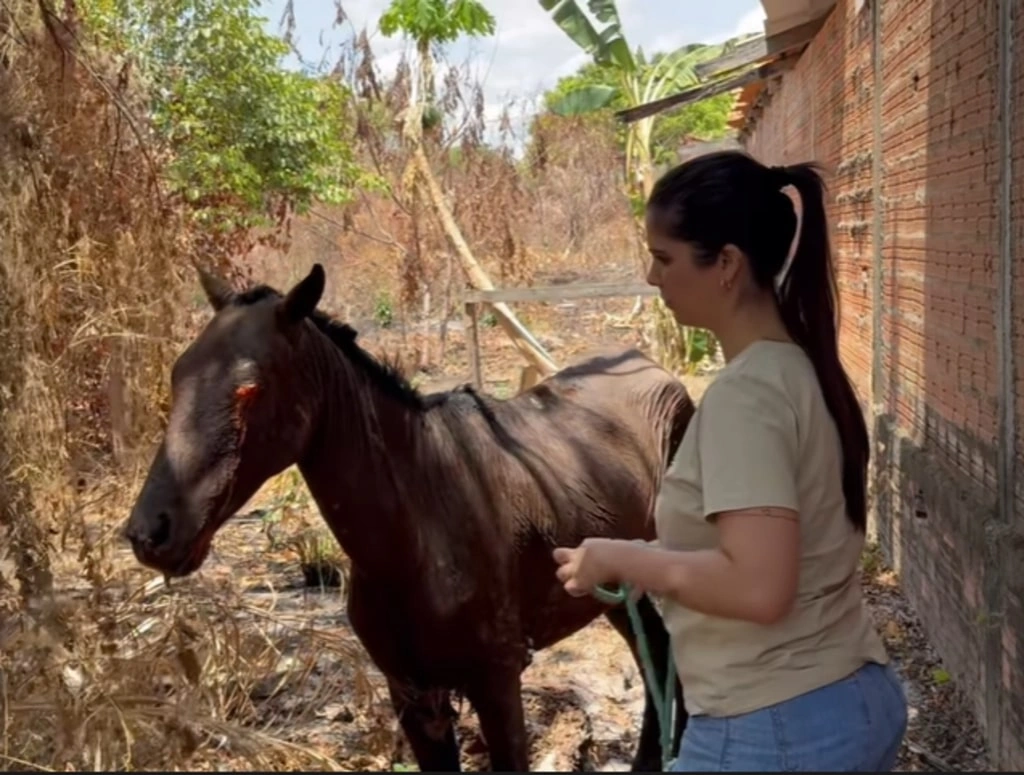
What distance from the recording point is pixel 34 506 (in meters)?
4.97

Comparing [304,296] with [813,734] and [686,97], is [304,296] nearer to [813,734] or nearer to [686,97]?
[813,734]

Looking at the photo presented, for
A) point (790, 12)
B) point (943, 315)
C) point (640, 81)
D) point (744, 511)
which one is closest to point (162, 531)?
point (744, 511)

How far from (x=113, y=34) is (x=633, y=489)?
5.30 meters

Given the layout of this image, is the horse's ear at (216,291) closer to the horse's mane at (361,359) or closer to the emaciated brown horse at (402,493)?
the emaciated brown horse at (402,493)

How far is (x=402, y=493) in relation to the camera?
368 cm

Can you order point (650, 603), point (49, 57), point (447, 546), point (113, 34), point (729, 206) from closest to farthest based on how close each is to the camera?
point (729, 206) → point (447, 546) → point (650, 603) → point (49, 57) → point (113, 34)

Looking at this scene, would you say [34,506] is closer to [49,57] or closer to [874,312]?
[49,57]

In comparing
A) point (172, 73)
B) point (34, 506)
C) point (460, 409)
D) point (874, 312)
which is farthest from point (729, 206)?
point (172, 73)

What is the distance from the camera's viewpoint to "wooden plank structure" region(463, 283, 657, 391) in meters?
10.1

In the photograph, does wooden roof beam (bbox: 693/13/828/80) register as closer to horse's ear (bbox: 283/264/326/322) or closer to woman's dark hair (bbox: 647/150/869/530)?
horse's ear (bbox: 283/264/326/322)

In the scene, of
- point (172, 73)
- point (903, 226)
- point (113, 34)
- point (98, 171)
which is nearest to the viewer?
point (98, 171)

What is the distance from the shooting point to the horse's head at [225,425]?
309 cm

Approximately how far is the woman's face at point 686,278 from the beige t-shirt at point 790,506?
10 cm

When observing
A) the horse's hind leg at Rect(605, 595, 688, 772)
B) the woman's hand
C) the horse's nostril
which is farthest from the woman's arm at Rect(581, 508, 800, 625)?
the horse's hind leg at Rect(605, 595, 688, 772)
